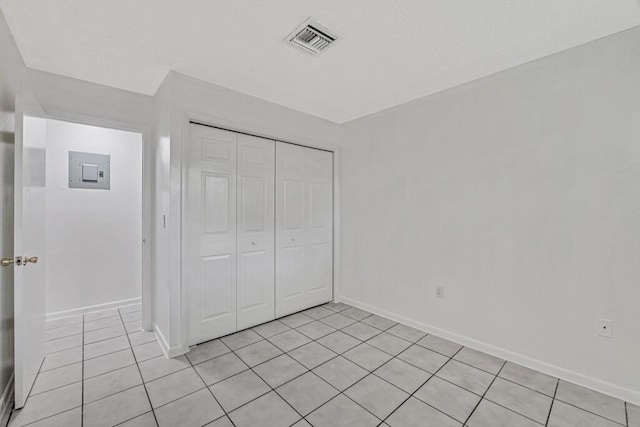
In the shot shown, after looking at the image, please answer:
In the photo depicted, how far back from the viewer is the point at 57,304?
331 centimetres

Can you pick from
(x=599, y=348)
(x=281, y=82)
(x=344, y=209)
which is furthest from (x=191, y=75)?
(x=599, y=348)

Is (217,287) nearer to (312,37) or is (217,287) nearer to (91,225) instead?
(91,225)

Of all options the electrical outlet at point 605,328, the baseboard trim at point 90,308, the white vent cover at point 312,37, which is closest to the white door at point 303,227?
the white vent cover at point 312,37

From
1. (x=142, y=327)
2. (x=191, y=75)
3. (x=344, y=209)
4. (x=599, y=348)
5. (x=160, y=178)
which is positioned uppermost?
(x=191, y=75)

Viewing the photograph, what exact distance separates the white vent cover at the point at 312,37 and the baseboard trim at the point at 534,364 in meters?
2.84

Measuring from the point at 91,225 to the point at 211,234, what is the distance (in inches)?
79.8

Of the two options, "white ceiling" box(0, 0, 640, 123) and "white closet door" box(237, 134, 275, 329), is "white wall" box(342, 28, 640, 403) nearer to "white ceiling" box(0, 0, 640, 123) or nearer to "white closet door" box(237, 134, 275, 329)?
"white ceiling" box(0, 0, 640, 123)

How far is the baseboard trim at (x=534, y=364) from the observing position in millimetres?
1897

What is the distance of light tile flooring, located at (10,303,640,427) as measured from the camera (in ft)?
5.66

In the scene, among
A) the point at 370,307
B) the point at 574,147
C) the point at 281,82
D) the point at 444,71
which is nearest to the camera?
the point at 574,147

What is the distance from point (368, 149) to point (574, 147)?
6.51 feet

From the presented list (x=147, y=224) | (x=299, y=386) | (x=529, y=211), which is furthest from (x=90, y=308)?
(x=529, y=211)

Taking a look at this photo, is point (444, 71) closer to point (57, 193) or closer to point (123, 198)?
point (123, 198)

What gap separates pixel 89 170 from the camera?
3.55m
